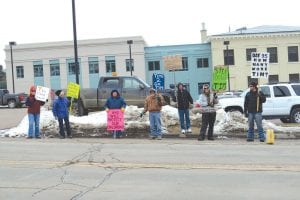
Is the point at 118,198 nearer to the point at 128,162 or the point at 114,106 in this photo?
the point at 128,162

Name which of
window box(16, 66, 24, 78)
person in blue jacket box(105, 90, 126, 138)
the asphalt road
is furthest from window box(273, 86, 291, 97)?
window box(16, 66, 24, 78)

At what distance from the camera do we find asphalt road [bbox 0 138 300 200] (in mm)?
8312

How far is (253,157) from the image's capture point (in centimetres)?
1251

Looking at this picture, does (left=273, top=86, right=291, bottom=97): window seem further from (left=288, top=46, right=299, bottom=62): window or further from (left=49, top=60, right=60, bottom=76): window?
(left=49, top=60, right=60, bottom=76): window

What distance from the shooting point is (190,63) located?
6338cm

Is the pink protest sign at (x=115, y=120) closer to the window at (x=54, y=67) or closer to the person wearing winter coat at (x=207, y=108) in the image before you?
the person wearing winter coat at (x=207, y=108)

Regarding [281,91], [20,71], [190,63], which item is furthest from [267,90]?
[20,71]

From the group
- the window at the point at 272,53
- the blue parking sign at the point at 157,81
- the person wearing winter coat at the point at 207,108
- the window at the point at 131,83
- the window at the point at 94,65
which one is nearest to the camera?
the person wearing winter coat at the point at 207,108

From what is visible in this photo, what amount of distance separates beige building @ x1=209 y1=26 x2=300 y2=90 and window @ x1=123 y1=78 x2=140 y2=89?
125 feet

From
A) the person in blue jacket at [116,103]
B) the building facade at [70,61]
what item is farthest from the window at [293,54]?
the person in blue jacket at [116,103]

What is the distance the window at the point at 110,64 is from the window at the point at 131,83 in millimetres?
39674

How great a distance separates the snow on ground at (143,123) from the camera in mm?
19219

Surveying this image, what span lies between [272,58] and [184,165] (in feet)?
172

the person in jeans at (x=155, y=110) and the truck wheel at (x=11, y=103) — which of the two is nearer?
the person in jeans at (x=155, y=110)
